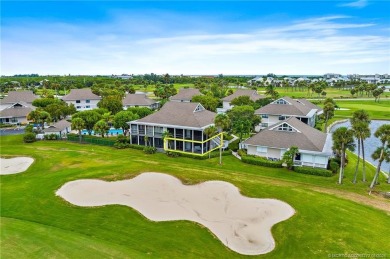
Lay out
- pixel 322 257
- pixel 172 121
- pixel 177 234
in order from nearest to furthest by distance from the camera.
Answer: pixel 322 257, pixel 177 234, pixel 172 121

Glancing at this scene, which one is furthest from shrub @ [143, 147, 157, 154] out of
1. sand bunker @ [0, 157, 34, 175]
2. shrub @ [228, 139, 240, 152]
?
sand bunker @ [0, 157, 34, 175]

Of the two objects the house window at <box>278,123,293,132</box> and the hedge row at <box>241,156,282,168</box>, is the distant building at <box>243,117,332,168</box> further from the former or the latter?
the hedge row at <box>241,156,282,168</box>

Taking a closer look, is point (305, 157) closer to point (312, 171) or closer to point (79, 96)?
point (312, 171)

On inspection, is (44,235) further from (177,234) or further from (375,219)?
(375,219)

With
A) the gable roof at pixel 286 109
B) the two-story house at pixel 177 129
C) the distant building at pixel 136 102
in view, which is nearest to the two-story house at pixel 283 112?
the gable roof at pixel 286 109

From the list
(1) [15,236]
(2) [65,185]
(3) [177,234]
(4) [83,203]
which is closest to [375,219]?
(3) [177,234]
